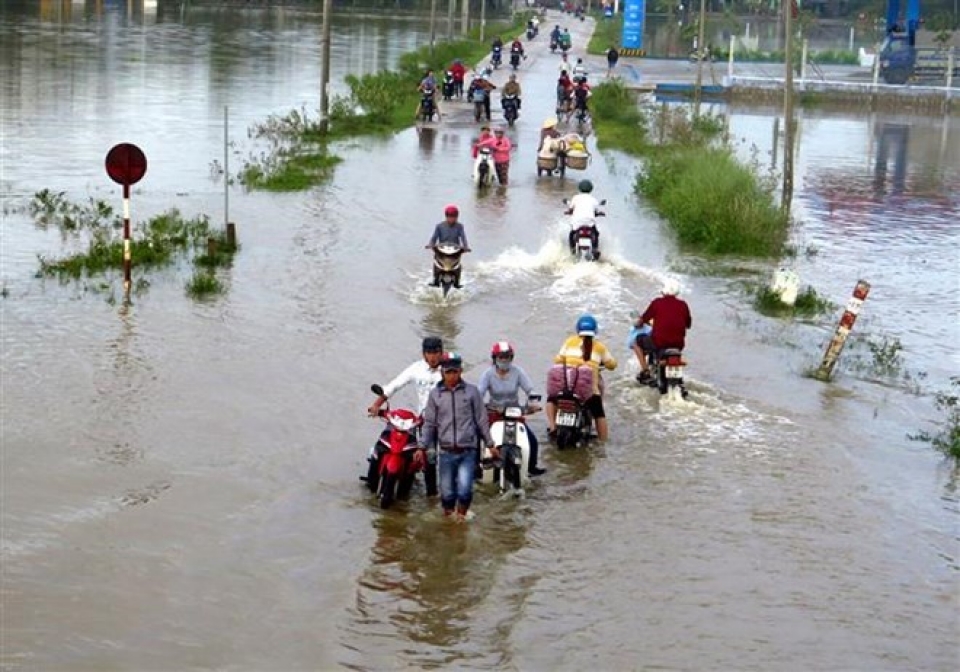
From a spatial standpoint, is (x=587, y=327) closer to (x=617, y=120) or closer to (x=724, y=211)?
(x=724, y=211)

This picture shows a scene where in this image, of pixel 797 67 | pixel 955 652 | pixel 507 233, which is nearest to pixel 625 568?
pixel 955 652

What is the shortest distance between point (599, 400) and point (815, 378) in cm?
403

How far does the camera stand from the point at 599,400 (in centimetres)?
1399

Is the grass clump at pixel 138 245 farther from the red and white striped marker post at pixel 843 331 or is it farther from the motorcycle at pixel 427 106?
the motorcycle at pixel 427 106

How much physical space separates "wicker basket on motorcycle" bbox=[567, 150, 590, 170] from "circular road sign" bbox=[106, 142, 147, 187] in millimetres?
14805

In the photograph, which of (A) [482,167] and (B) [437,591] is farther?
(A) [482,167]

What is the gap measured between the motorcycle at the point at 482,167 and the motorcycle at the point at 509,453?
1817cm

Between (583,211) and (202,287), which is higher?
(583,211)

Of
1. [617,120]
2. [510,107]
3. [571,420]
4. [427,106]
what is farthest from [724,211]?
A: [617,120]

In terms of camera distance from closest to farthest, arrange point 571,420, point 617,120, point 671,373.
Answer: point 571,420 → point 671,373 → point 617,120

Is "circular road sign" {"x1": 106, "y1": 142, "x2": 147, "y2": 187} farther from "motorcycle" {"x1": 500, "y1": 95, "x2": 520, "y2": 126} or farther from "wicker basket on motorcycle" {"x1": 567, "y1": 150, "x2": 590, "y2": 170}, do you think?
"motorcycle" {"x1": 500, "y1": 95, "x2": 520, "y2": 126}

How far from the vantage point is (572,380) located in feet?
45.4

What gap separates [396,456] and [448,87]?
38.9m

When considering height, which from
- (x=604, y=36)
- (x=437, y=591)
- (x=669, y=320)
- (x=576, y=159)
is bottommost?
(x=437, y=591)
